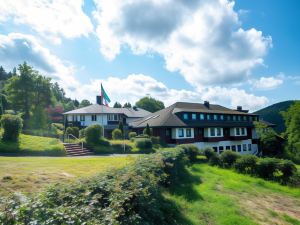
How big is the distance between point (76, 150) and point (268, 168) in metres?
17.7

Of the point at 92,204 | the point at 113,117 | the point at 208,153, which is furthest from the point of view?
the point at 113,117

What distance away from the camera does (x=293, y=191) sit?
1524 cm

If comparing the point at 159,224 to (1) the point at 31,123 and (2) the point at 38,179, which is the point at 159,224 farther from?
(1) the point at 31,123

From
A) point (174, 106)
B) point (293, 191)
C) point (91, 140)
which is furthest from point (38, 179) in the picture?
point (174, 106)

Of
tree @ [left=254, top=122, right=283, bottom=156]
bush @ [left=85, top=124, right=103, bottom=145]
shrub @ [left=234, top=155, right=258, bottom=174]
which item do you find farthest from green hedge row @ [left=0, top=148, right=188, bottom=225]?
tree @ [left=254, top=122, right=283, bottom=156]

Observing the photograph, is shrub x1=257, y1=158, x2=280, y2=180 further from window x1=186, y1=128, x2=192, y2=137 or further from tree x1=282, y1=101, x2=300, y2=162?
tree x1=282, y1=101, x2=300, y2=162

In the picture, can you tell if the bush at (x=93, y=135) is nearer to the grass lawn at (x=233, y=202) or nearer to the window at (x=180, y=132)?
the window at (x=180, y=132)

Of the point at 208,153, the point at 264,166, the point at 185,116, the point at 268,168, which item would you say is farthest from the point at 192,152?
the point at 185,116

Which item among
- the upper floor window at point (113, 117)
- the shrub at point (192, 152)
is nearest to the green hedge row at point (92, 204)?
the shrub at point (192, 152)

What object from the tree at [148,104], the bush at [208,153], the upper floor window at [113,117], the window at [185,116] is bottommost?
the bush at [208,153]

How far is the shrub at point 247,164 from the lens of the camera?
19.0 metres

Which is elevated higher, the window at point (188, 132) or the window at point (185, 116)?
the window at point (185, 116)

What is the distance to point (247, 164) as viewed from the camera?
19.2 m

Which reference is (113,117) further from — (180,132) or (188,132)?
(188,132)
